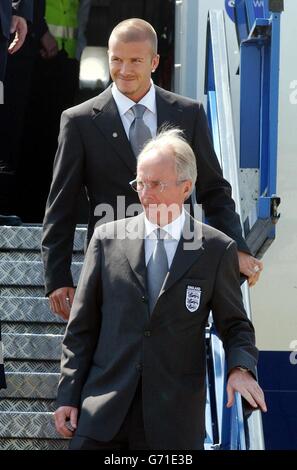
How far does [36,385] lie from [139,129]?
1316 millimetres

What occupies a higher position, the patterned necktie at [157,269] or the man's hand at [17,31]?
the man's hand at [17,31]

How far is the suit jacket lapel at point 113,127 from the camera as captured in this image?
4.45m

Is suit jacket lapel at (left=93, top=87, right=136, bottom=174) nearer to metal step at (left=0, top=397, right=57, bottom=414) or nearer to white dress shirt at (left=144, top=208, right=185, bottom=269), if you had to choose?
white dress shirt at (left=144, top=208, right=185, bottom=269)

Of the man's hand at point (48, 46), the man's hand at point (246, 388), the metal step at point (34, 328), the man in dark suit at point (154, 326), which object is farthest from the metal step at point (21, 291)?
the man's hand at point (48, 46)

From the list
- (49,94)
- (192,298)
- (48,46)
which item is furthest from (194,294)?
(49,94)

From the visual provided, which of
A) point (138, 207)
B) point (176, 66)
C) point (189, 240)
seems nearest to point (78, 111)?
point (138, 207)

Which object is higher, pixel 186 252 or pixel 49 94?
pixel 49 94

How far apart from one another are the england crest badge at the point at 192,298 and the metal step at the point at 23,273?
2.00 metres

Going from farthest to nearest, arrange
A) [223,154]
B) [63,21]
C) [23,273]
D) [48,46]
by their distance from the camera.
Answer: [63,21]
[48,46]
[23,273]
[223,154]

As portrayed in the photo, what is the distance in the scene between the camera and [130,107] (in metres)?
4.55

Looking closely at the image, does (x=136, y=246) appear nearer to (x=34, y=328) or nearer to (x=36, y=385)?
(x=36, y=385)

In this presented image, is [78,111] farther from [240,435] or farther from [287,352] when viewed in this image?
[287,352]

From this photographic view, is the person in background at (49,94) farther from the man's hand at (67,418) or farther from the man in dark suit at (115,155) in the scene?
the man's hand at (67,418)

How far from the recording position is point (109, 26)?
30.5 ft
